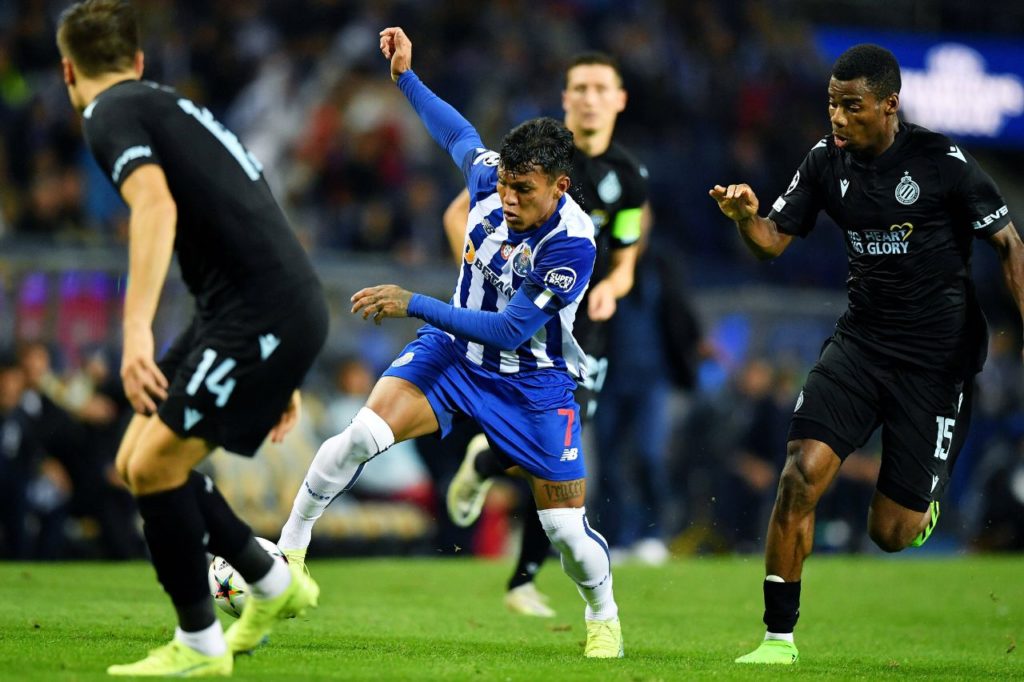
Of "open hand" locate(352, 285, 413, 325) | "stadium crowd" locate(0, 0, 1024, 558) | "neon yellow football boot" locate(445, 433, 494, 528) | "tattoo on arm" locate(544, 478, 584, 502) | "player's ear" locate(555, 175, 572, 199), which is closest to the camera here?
"open hand" locate(352, 285, 413, 325)

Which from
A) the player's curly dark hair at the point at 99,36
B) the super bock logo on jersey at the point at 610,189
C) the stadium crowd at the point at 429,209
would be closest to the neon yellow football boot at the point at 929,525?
the super bock logo on jersey at the point at 610,189

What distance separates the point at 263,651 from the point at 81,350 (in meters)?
7.37

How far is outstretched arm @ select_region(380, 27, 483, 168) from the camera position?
7254 millimetres

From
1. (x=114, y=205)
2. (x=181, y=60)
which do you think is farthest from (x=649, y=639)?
(x=181, y=60)

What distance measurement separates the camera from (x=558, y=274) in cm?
648

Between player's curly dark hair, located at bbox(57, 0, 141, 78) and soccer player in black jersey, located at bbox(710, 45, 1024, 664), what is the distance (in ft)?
8.82

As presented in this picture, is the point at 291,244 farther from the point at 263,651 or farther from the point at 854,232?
the point at 854,232

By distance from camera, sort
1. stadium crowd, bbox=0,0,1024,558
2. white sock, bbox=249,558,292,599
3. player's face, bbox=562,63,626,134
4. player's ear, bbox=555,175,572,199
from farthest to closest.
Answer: stadium crowd, bbox=0,0,1024,558, player's face, bbox=562,63,626,134, player's ear, bbox=555,175,572,199, white sock, bbox=249,558,292,599

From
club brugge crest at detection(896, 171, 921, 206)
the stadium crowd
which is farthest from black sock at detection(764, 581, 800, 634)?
the stadium crowd

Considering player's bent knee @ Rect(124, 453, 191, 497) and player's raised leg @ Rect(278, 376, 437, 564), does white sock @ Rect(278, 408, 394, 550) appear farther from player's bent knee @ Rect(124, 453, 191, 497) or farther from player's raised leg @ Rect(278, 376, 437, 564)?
player's bent knee @ Rect(124, 453, 191, 497)

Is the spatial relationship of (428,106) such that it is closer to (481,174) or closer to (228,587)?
(481,174)

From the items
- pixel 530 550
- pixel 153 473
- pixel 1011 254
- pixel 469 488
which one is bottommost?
pixel 530 550

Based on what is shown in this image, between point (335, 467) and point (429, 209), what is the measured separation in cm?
1045

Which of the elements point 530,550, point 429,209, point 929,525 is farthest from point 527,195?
point 429,209
